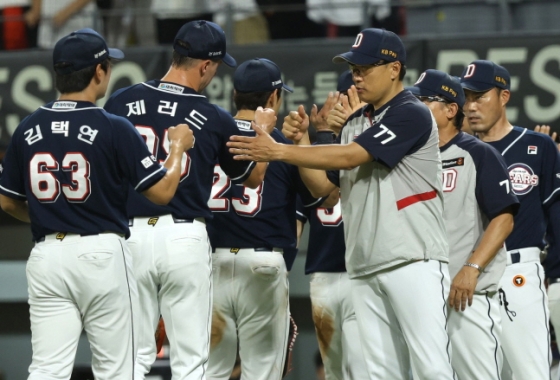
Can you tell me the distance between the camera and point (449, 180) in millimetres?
4855

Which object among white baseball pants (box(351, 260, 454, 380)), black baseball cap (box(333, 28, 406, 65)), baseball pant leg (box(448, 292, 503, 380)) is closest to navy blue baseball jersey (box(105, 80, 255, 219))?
black baseball cap (box(333, 28, 406, 65))

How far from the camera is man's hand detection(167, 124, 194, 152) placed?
4344 mm

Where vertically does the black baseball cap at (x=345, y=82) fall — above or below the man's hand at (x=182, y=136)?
above

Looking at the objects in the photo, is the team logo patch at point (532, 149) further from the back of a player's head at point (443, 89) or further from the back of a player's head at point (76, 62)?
the back of a player's head at point (76, 62)

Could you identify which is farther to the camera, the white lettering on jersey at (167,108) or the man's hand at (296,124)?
the white lettering on jersey at (167,108)

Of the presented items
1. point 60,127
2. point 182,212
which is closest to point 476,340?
point 182,212

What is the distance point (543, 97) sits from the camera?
7.64m

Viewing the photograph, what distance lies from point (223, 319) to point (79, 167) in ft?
4.99

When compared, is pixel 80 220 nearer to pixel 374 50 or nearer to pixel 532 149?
pixel 374 50

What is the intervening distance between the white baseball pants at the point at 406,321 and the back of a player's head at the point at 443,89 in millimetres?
1010

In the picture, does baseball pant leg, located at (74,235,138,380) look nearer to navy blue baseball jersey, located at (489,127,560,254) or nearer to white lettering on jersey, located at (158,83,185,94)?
white lettering on jersey, located at (158,83,185,94)

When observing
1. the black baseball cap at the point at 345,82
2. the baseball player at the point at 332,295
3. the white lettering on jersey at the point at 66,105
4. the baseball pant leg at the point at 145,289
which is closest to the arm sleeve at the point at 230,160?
the baseball pant leg at the point at 145,289

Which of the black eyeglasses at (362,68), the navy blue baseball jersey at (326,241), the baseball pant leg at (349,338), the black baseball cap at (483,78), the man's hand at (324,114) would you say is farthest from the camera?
the navy blue baseball jersey at (326,241)

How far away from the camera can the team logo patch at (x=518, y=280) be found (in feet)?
17.0
